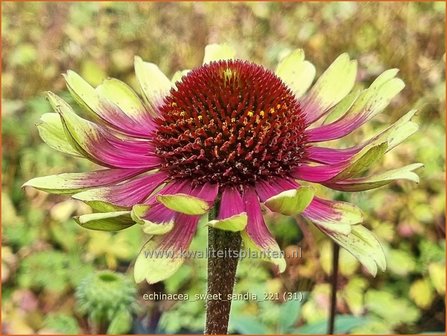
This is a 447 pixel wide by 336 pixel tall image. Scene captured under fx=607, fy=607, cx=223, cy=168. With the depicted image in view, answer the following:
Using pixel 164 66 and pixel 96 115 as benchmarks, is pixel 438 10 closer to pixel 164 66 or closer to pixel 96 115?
pixel 164 66

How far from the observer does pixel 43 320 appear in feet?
4.86

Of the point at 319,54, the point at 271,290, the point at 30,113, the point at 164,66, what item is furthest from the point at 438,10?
the point at 30,113

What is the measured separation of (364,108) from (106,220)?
0.37m

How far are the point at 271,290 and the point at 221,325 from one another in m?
0.77

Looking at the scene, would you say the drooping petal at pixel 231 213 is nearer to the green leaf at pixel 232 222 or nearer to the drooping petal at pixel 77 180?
the green leaf at pixel 232 222

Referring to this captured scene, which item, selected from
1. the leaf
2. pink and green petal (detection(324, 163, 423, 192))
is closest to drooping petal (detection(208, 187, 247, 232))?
pink and green petal (detection(324, 163, 423, 192))

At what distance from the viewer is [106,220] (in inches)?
22.5

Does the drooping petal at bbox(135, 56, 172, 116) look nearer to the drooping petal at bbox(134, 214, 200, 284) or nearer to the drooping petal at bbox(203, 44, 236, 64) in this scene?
the drooping petal at bbox(203, 44, 236, 64)

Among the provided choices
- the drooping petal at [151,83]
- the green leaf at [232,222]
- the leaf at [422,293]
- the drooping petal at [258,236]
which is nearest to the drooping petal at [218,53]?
the drooping petal at [151,83]

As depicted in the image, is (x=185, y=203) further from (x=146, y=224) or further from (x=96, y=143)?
(x=96, y=143)

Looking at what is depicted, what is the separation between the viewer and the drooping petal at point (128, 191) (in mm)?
652

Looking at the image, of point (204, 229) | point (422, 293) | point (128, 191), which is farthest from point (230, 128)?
point (422, 293)

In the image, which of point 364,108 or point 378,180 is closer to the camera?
point 378,180

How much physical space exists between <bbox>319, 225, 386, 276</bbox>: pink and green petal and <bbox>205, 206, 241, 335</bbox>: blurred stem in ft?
0.32
